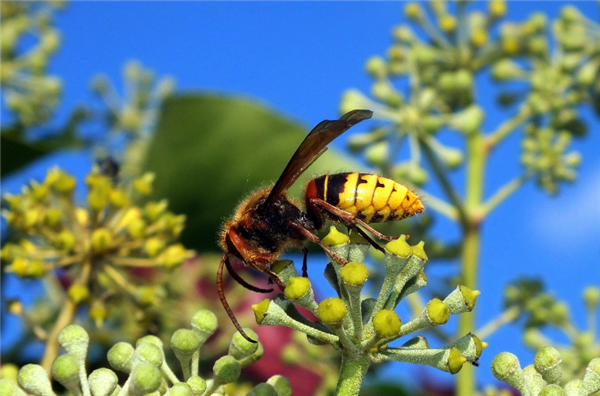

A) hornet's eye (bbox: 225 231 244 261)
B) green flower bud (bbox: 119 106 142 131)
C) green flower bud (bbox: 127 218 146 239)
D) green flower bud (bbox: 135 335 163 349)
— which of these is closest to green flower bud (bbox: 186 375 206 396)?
green flower bud (bbox: 135 335 163 349)

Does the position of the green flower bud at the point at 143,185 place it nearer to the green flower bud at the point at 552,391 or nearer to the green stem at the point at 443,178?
the green stem at the point at 443,178

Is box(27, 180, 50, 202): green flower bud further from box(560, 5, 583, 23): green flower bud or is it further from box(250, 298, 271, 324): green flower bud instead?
box(560, 5, 583, 23): green flower bud

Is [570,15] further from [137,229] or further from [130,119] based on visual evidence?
[130,119]

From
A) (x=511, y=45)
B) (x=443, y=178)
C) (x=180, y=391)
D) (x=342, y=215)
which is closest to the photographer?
(x=180, y=391)

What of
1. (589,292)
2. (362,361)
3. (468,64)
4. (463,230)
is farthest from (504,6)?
(362,361)

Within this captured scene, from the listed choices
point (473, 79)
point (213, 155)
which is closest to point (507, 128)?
point (473, 79)

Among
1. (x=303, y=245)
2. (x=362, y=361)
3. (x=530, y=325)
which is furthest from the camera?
(x=530, y=325)

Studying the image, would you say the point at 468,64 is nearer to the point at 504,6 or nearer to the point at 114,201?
the point at 504,6
